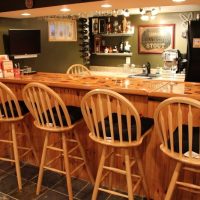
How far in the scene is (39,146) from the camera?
2910 mm

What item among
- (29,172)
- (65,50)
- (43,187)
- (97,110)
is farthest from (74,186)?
(65,50)

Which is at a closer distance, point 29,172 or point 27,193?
point 27,193

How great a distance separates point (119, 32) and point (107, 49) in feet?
1.55

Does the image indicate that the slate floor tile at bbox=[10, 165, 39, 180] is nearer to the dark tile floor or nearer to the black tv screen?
the dark tile floor

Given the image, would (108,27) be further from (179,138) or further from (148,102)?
(179,138)

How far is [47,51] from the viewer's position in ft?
14.5

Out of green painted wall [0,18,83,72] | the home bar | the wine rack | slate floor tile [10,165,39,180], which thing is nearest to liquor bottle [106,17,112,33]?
the home bar

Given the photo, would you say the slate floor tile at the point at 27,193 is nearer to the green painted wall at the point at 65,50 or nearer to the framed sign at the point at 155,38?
the green painted wall at the point at 65,50

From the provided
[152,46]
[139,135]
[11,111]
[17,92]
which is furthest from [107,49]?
[139,135]

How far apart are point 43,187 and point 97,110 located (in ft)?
3.17

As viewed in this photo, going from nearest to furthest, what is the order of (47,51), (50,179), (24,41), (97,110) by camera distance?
(97,110), (50,179), (24,41), (47,51)

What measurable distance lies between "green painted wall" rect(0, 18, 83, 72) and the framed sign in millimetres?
1308

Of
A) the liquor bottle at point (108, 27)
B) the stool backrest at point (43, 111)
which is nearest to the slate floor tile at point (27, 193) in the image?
the stool backrest at point (43, 111)

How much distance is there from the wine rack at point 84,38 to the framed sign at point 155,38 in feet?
3.51
